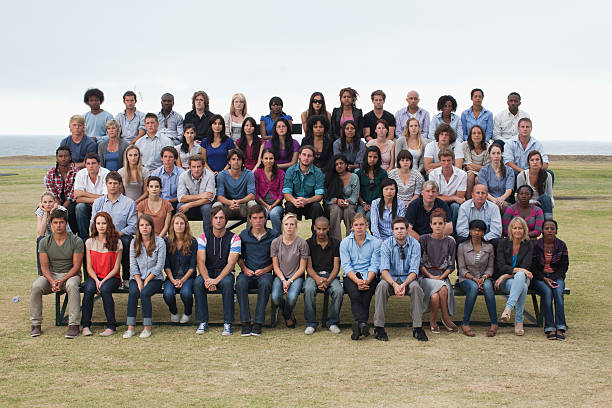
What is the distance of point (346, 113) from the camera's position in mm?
11016

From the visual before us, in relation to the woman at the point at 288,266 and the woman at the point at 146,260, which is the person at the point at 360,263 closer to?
the woman at the point at 288,266

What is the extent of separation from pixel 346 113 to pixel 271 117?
1369 mm

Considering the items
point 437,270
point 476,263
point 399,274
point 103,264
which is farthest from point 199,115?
point 476,263

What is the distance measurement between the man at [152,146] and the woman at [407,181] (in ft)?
13.2

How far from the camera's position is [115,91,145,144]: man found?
433 inches

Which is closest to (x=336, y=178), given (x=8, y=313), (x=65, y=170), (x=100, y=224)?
(x=100, y=224)

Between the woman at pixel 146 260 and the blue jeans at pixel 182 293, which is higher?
the woman at pixel 146 260

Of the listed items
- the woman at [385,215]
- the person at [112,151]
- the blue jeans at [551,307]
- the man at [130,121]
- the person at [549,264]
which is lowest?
the blue jeans at [551,307]

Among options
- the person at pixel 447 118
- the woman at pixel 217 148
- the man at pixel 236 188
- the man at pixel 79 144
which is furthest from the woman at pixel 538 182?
the man at pixel 79 144

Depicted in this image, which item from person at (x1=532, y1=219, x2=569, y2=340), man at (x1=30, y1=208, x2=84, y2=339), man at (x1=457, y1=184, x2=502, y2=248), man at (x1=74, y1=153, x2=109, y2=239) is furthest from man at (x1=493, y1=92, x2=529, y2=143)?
man at (x1=30, y1=208, x2=84, y2=339)

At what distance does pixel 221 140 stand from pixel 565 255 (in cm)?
566

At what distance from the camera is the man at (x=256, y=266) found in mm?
7953

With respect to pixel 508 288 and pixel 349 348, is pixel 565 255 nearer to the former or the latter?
pixel 508 288

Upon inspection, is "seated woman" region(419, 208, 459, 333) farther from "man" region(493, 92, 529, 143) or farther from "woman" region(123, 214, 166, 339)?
"man" region(493, 92, 529, 143)
